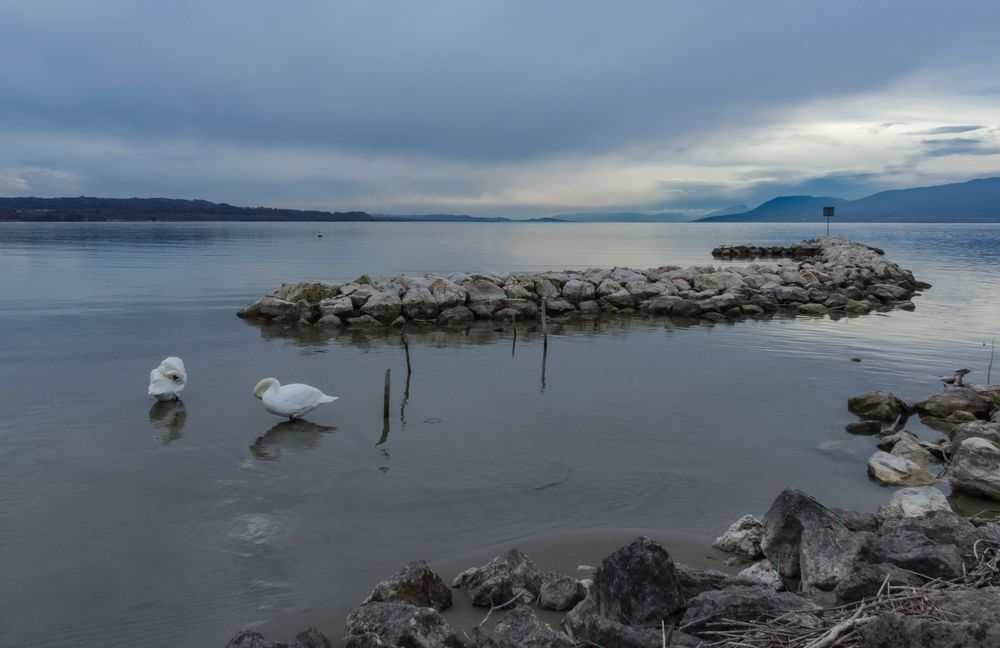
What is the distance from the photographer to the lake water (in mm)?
6203

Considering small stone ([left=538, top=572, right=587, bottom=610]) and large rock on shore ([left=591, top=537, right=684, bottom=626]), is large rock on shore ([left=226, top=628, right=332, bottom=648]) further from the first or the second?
large rock on shore ([left=591, top=537, right=684, bottom=626])

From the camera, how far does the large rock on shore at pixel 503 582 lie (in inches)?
221

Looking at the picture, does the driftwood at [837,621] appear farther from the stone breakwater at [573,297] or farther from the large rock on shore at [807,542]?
the stone breakwater at [573,297]

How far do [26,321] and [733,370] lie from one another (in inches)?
764

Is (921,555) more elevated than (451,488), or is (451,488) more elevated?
(921,555)

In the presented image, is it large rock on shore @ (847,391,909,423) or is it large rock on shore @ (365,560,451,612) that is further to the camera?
large rock on shore @ (847,391,909,423)

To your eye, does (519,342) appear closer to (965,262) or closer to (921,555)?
(921,555)

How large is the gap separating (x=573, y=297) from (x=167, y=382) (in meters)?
15.2

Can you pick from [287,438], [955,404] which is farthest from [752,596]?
[955,404]

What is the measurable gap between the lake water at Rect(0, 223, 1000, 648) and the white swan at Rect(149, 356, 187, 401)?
32 cm

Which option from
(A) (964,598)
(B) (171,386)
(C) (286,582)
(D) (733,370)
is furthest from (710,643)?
(D) (733,370)

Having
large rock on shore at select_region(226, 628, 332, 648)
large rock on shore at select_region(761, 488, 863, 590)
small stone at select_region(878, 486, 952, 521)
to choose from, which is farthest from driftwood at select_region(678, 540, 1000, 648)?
small stone at select_region(878, 486, 952, 521)

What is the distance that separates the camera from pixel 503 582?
5648 mm

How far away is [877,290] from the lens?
29531 millimetres
